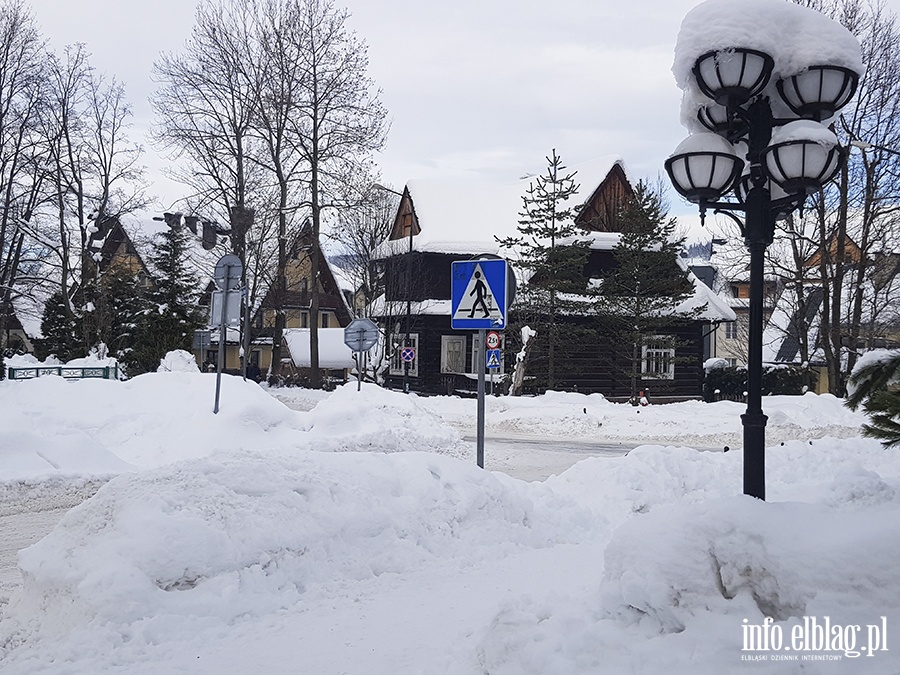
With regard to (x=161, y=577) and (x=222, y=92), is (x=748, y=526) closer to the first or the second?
(x=161, y=577)

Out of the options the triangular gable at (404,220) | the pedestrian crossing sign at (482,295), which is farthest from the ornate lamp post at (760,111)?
the triangular gable at (404,220)

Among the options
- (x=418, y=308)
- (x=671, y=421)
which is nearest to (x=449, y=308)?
(x=418, y=308)

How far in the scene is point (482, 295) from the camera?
8758 millimetres

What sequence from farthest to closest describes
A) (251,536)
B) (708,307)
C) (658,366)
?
(658,366), (708,307), (251,536)

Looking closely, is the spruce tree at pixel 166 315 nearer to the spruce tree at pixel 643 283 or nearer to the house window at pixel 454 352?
the house window at pixel 454 352

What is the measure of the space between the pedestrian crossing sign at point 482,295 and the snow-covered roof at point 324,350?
135ft

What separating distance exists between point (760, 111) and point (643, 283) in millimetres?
27155

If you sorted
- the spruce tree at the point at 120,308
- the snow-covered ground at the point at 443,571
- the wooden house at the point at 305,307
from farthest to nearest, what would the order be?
the wooden house at the point at 305,307 < the spruce tree at the point at 120,308 < the snow-covered ground at the point at 443,571

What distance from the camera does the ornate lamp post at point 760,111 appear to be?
17.7 feet

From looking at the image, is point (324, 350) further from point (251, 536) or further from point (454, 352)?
point (251, 536)

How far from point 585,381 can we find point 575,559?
30400mm

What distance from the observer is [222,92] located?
124 feet

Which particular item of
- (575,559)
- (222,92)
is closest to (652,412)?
(575,559)

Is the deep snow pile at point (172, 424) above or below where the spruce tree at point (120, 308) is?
below
